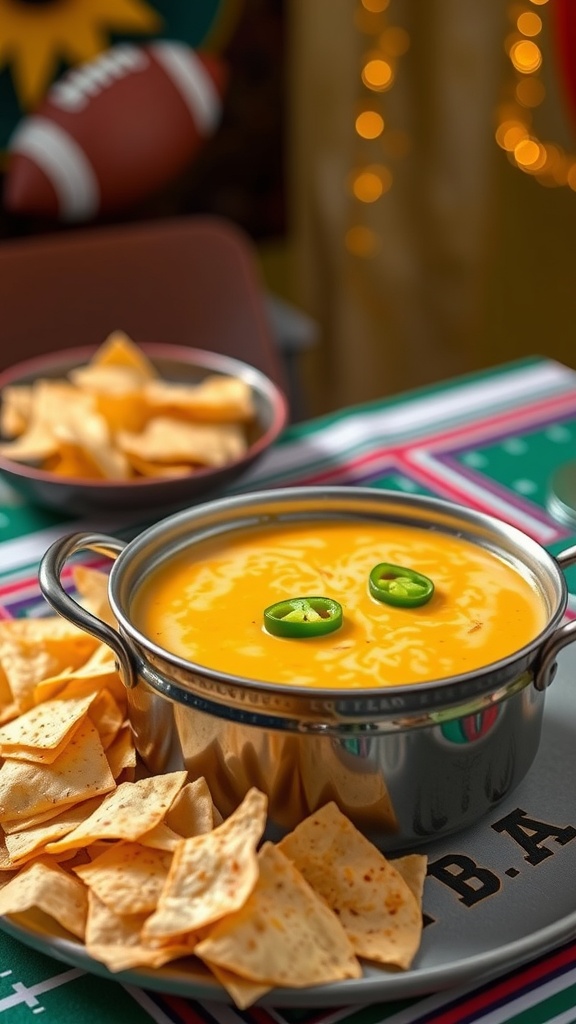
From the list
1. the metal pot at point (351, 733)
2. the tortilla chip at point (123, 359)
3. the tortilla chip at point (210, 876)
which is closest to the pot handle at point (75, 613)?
the metal pot at point (351, 733)

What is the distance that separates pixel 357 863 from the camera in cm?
84

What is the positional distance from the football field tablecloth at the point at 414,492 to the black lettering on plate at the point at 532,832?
0.04ft

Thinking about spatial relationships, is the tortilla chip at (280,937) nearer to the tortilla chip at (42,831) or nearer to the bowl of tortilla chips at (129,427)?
the tortilla chip at (42,831)

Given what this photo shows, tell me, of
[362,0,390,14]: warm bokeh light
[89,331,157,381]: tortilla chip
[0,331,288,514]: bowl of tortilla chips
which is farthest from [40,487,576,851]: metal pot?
[362,0,390,14]: warm bokeh light

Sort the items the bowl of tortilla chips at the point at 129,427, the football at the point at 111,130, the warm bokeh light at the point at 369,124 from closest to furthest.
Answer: the bowl of tortilla chips at the point at 129,427
the football at the point at 111,130
the warm bokeh light at the point at 369,124

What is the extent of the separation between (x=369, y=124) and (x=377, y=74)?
0.42 feet

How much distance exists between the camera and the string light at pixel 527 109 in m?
3.13

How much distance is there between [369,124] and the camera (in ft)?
11.4

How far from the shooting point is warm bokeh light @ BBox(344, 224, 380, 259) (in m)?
3.56

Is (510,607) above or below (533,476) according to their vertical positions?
above

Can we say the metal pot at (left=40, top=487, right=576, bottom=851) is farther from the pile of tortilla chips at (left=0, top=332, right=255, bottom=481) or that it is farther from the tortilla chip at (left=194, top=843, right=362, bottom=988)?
the pile of tortilla chips at (left=0, top=332, right=255, bottom=481)

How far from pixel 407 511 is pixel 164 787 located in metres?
0.37

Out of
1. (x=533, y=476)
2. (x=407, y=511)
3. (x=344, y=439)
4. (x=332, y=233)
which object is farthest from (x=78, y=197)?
(x=407, y=511)

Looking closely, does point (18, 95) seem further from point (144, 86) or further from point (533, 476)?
point (533, 476)
